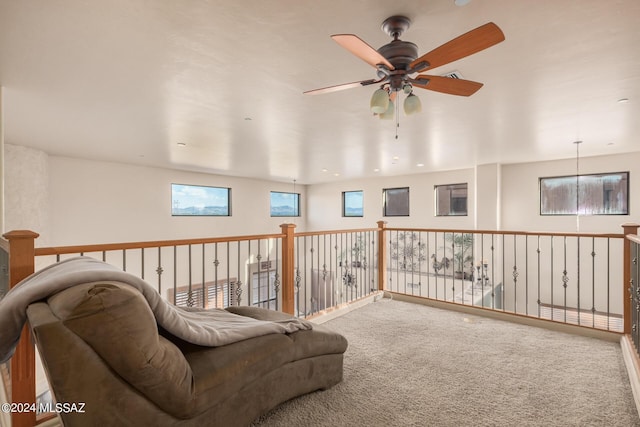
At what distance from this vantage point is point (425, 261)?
27.1 feet

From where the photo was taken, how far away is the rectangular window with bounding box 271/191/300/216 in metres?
10.4

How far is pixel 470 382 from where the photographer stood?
2.29 m

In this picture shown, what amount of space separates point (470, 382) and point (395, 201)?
23.7ft

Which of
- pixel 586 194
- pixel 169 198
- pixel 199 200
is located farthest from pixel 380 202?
pixel 169 198

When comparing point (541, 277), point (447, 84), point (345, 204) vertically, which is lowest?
point (541, 277)

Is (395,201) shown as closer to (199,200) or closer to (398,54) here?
(199,200)

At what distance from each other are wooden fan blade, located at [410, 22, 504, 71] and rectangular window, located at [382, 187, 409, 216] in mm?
7350

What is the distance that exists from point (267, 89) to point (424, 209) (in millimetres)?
6615

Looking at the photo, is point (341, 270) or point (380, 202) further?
point (380, 202)

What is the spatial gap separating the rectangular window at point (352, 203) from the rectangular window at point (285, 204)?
1825 mm

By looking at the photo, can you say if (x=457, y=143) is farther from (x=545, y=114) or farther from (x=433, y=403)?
(x=433, y=403)

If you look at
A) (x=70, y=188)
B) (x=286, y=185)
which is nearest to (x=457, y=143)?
(x=286, y=185)

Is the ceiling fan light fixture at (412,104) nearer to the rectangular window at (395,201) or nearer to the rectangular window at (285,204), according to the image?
the rectangular window at (395,201)

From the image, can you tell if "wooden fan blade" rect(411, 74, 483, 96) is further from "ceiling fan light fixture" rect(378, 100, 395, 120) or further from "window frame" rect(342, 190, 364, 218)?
"window frame" rect(342, 190, 364, 218)
